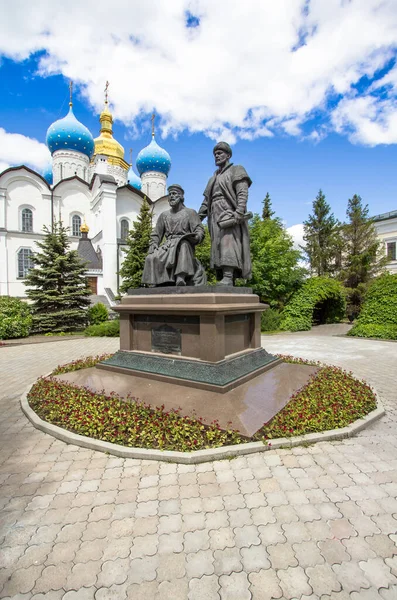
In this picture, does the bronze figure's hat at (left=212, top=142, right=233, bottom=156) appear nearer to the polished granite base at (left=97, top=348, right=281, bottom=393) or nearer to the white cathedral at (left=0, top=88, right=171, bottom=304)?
the polished granite base at (left=97, top=348, right=281, bottom=393)

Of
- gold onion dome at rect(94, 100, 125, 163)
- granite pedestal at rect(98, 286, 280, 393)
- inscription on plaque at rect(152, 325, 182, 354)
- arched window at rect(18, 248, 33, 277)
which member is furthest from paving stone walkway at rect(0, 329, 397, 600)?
gold onion dome at rect(94, 100, 125, 163)

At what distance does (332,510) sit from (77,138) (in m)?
39.7

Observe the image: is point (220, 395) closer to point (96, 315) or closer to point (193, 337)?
point (193, 337)

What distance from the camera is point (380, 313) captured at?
1308 centimetres

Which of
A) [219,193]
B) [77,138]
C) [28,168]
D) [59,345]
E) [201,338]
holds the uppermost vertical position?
[77,138]

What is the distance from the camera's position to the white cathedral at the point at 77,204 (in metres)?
27.6

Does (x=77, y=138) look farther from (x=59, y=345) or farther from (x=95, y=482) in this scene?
(x=95, y=482)

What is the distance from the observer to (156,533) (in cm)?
208

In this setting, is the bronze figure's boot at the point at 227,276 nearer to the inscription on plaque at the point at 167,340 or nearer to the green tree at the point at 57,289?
the inscription on plaque at the point at 167,340

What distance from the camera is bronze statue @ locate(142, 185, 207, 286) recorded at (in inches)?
A: 216

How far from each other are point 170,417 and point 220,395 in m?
0.86

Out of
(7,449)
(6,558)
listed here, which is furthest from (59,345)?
(6,558)

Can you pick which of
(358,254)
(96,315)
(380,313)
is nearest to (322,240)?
(358,254)

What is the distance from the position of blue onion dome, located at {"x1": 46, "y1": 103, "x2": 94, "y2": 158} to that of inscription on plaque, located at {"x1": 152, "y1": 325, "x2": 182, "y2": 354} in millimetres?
36181
